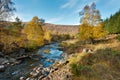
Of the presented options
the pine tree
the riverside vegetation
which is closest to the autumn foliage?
the riverside vegetation

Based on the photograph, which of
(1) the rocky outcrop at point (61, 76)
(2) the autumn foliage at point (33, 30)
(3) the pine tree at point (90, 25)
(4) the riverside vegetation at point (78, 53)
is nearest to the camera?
(4) the riverside vegetation at point (78, 53)

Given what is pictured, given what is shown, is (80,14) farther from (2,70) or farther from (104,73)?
(104,73)

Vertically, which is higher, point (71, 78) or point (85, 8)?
point (85, 8)

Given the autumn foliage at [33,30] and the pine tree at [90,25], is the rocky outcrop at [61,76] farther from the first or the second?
the autumn foliage at [33,30]

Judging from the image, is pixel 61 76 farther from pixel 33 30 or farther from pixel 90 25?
pixel 33 30

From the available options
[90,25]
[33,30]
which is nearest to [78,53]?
[90,25]

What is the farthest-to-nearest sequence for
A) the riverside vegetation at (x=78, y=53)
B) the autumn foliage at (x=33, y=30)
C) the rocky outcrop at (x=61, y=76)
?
1. the autumn foliage at (x=33, y=30)
2. the rocky outcrop at (x=61, y=76)
3. the riverside vegetation at (x=78, y=53)

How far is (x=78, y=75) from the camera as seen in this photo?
916 centimetres

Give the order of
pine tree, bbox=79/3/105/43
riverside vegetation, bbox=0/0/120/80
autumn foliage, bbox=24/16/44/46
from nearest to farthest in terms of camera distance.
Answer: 1. riverside vegetation, bbox=0/0/120/80
2. pine tree, bbox=79/3/105/43
3. autumn foliage, bbox=24/16/44/46

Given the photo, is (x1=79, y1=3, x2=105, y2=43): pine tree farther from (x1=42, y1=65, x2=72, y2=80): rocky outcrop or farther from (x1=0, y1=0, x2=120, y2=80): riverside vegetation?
(x1=42, y1=65, x2=72, y2=80): rocky outcrop

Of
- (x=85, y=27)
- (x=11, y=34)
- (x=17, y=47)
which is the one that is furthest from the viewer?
(x=85, y=27)

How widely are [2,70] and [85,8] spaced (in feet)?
61.1

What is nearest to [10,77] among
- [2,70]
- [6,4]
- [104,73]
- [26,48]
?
[2,70]

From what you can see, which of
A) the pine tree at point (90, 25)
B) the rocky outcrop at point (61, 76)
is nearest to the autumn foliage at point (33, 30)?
the pine tree at point (90, 25)
